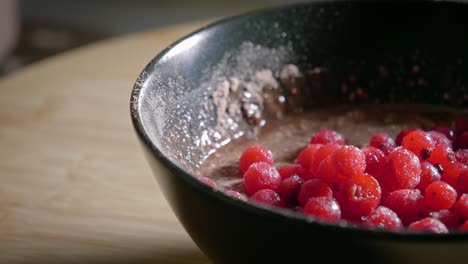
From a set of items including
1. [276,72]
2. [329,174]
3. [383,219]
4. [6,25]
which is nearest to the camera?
[383,219]

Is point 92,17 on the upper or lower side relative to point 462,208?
upper

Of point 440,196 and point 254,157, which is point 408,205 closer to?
point 440,196

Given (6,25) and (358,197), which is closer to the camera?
(358,197)

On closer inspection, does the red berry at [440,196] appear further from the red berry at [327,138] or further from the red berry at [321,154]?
the red berry at [327,138]

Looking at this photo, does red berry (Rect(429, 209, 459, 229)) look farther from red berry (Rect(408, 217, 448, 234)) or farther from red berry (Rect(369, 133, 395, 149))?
red berry (Rect(369, 133, 395, 149))

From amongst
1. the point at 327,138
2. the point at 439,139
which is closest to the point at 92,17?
the point at 327,138

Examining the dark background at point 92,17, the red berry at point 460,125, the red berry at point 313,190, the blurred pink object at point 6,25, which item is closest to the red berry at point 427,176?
the red berry at point 313,190

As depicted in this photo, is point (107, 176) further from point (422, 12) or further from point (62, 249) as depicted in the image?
point (422, 12)

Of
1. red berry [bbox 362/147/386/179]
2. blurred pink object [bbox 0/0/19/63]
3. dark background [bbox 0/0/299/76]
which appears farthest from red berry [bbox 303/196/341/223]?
dark background [bbox 0/0/299/76]

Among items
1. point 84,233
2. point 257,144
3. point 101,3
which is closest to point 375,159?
point 257,144
